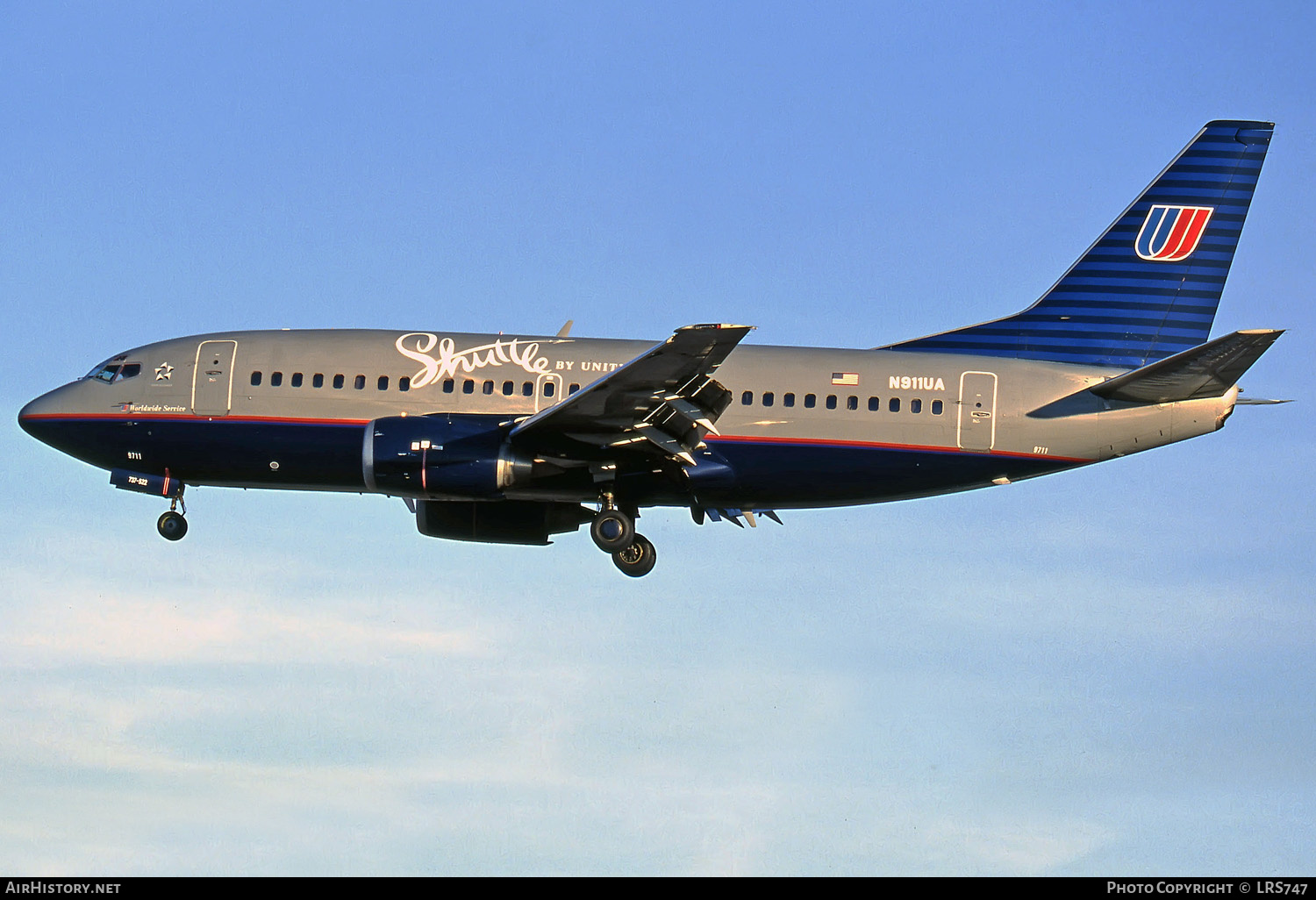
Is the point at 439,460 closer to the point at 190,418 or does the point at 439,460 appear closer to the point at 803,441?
the point at 190,418

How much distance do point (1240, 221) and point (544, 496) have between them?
16.6 metres

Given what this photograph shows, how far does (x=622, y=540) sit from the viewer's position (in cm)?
3328

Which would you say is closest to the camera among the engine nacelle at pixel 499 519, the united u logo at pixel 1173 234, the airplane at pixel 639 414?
the airplane at pixel 639 414

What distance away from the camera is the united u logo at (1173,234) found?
36312mm

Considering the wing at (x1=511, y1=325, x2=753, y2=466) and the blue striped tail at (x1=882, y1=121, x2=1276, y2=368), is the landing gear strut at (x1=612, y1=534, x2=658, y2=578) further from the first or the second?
the blue striped tail at (x1=882, y1=121, x2=1276, y2=368)

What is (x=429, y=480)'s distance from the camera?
104 feet

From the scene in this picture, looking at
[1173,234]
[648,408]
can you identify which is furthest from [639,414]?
[1173,234]

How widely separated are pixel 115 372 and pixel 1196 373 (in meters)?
22.5

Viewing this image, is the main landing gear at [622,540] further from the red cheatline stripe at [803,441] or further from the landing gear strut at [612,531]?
the red cheatline stripe at [803,441]

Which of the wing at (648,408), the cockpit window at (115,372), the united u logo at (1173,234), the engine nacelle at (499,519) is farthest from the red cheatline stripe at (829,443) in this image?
Answer: the cockpit window at (115,372)

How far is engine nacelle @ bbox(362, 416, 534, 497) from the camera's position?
104 feet
